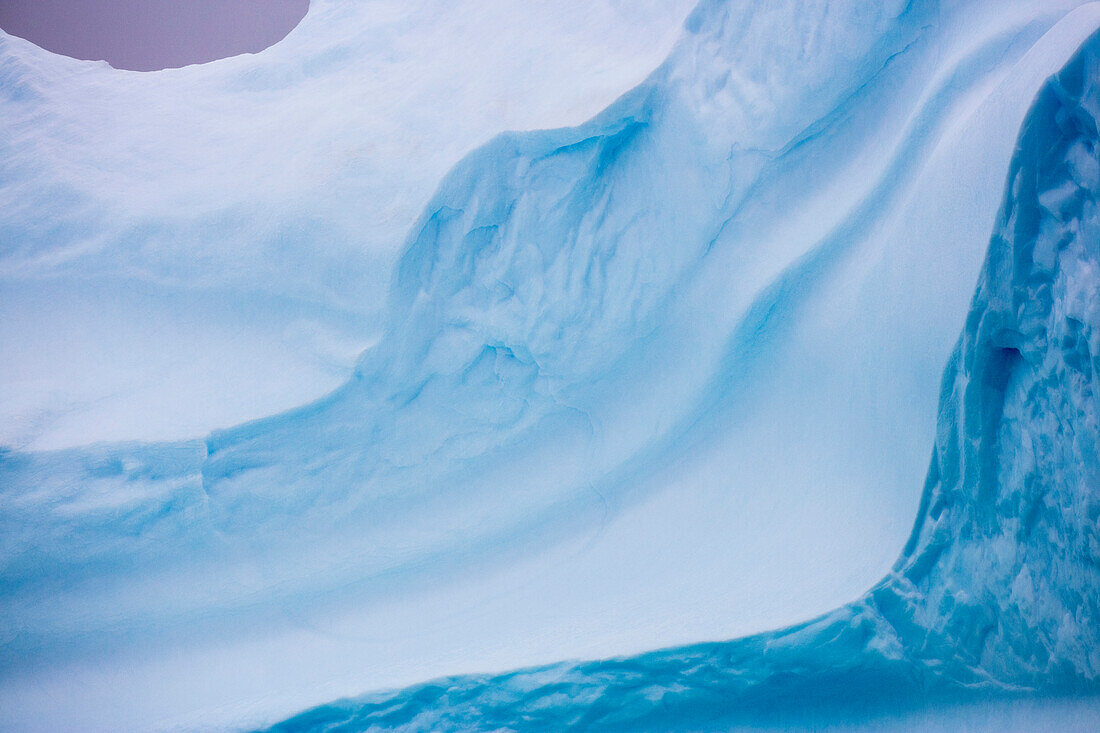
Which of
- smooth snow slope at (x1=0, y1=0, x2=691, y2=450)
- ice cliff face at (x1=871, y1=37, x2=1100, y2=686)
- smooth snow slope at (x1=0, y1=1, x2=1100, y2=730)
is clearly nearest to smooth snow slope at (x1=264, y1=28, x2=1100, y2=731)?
ice cliff face at (x1=871, y1=37, x2=1100, y2=686)

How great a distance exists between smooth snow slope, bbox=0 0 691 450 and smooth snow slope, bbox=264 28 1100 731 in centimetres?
103

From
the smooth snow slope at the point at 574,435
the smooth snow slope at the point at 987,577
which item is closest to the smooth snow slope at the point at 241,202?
the smooth snow slope at the point at 574,435

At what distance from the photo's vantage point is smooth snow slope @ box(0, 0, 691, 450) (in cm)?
217

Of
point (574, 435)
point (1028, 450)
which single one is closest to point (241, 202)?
point (574, 435)

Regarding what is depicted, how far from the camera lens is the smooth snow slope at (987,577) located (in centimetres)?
138

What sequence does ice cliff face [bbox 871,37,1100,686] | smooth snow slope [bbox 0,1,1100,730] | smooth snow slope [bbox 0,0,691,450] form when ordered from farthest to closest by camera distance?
smooth snow slope [bbox 0,0,691,450] → smooth snow slope [bbox 0,1,1100,730] → ice cliff face [bbox 871,37,1100,686]

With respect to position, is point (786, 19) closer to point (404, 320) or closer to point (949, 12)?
point (949, 12)

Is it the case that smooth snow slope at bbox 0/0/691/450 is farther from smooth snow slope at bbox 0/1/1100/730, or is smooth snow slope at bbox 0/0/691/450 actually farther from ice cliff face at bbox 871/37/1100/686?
ice cliff face at bbox 871/37/1100/686

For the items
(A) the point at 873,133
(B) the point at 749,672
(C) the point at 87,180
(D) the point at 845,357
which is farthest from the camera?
(C) the point at 87,180

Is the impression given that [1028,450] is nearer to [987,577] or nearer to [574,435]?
[987,577]

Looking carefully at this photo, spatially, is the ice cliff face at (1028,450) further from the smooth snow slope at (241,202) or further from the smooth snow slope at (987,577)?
the smooth snow slope at (241,202)

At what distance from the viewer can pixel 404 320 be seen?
2.11 meters

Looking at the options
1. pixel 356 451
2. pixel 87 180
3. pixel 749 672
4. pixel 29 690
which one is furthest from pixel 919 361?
pixel 87 180

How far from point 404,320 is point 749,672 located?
4.10 ft
